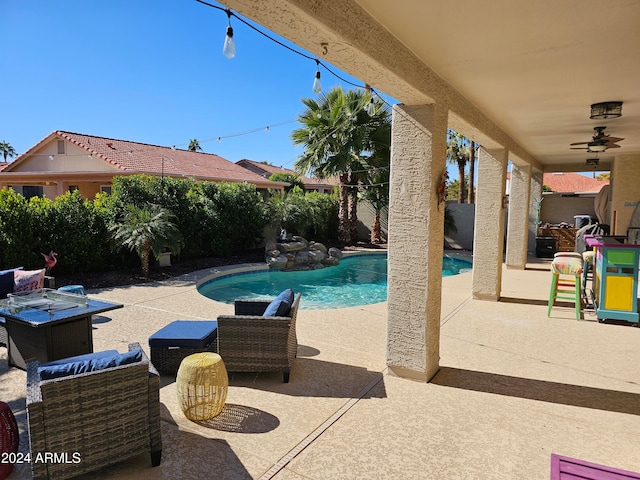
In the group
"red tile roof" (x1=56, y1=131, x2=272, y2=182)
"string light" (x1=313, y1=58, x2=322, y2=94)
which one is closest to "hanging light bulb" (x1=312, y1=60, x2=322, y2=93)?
"string light" (x1=313, y1=58, x2=322, y2=94)

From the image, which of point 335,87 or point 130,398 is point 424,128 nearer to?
point 130,398

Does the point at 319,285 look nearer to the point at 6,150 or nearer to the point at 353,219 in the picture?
the point at 353,219

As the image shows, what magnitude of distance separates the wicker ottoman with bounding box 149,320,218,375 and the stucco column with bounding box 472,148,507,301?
5.15 m

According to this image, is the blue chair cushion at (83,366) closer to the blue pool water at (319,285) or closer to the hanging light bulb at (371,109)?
the blue pool water at (319,285)

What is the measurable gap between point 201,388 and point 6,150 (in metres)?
69.3

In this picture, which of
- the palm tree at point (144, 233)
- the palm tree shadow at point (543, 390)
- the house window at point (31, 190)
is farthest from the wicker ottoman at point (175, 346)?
the house window at point (31, 190)

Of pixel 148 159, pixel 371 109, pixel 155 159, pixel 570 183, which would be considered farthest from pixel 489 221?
pixel 570 183

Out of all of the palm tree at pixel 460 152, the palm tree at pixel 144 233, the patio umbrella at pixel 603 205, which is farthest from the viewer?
the palm tree at pixel 460 152

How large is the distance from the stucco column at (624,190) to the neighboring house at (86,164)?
15.5 m

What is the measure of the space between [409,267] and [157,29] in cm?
906

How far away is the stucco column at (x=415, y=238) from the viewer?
390cm

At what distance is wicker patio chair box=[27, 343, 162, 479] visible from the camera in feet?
7.63

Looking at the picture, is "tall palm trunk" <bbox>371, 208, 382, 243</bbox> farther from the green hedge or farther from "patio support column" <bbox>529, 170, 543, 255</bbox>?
"patio support column" <bbox>529, 170, 543, 255</bbox>

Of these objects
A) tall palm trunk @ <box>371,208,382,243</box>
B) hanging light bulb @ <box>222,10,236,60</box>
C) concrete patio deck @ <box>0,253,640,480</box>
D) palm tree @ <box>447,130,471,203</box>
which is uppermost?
palm tree @ <box>447,130,471,203</box>
